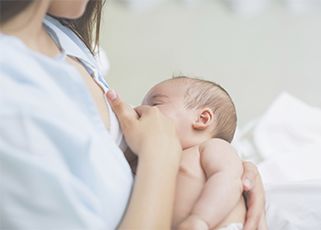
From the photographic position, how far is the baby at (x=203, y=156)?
35.6 inches

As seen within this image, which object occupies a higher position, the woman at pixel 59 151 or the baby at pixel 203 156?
the woman at pixel 59 151

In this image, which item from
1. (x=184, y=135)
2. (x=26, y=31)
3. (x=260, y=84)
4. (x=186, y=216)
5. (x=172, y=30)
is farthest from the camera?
(x=172, y=30)

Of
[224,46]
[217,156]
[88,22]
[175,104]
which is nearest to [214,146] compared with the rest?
[217,156]

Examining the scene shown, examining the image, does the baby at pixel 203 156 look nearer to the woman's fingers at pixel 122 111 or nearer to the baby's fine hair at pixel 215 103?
the baby's fine hair at pixel 215 103

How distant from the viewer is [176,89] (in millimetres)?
1093

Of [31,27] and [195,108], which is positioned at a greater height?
[31,27]

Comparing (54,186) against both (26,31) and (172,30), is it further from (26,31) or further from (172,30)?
(172,30)

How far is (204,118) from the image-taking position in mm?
1066

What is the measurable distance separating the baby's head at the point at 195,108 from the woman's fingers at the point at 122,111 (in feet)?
0.45

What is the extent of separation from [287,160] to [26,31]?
733mm

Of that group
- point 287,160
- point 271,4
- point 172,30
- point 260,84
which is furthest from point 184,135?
point 271,4

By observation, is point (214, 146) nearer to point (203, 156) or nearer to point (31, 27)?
point (203, 156)

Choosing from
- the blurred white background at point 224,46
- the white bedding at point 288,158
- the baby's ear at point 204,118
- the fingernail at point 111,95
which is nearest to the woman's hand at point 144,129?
the fingernail at point 111,95

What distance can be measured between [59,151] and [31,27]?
180 mm
